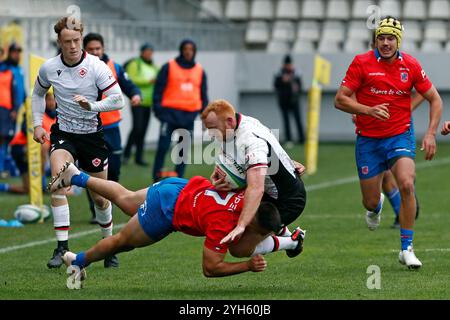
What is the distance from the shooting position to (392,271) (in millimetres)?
9984

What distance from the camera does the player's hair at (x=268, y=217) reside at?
8.77m

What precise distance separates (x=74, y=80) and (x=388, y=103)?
2.83 meters

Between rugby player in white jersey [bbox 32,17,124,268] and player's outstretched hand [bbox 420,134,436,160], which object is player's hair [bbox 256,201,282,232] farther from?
rugby player in white jersey [bbox 32,17,124,268]

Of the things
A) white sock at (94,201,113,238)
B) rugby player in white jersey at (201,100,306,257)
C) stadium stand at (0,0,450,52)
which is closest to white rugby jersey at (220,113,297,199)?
rugby player in white jersey at (201,100,306,257)

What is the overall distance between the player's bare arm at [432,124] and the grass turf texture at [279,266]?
1.01 metres

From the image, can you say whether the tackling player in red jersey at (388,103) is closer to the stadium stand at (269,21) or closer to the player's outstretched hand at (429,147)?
the player's outstretched hand at (429,147)

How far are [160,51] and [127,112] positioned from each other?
Answer: 2632mm

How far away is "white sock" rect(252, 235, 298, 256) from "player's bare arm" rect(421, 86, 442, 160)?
1587mm

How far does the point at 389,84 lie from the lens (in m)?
10.7

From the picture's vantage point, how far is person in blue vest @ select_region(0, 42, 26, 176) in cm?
1878

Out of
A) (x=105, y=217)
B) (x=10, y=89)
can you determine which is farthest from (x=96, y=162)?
(x=10, y=89)

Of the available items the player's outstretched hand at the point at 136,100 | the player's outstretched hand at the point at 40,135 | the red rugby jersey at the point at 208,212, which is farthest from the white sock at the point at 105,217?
the red rugby jersey at the point at 208,212

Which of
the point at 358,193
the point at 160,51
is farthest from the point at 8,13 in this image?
the point at 358,193
